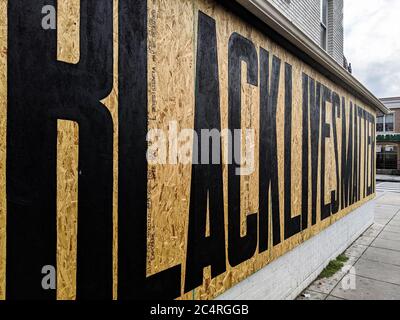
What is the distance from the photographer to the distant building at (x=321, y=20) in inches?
279

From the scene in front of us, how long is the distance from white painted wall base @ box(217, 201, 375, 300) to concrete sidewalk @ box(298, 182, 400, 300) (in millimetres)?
217

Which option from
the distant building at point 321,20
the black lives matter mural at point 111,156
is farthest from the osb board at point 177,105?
the distant building at point 321,20

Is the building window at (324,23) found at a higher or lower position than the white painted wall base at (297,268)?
higher

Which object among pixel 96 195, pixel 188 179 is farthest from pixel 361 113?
pixel 96 195

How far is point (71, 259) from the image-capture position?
1.91 meters

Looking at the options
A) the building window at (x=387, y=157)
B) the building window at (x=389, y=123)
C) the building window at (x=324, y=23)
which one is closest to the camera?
the building window at (x=324, y=23)

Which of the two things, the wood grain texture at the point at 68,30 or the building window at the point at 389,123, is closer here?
the wood grain texture at the point at 68,30

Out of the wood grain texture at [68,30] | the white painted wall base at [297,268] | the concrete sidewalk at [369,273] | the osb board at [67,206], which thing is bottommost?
the concrete sidewalk at [369,273]

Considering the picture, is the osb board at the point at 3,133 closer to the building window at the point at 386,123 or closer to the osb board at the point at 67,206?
the osb board at the point at 67,206

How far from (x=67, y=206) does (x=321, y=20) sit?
9929 mm

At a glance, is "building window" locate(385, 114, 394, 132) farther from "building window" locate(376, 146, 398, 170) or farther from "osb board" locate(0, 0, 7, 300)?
"osb board" locate(0, 0, 7, 300)

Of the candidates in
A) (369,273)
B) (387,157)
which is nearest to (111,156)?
(369,273)

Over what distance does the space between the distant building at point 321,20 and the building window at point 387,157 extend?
1153 inches

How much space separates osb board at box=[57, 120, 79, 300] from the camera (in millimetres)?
1848
